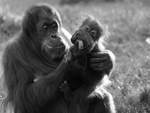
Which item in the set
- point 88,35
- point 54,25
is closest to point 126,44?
point 54,25

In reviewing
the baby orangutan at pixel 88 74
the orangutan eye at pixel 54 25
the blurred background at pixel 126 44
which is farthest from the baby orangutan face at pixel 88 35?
the blurred background at pixel 126 44

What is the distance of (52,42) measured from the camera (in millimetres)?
5543

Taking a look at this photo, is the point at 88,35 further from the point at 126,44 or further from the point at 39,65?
the point at 126,44

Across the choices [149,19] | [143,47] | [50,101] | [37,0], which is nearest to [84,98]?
[50,101]

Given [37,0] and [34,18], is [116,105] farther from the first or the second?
[37,0]

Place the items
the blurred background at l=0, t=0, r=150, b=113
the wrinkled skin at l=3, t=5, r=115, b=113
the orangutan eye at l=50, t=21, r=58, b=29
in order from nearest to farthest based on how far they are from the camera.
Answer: the wrinkled skin at l=3, t=5, r=115, b=113 → the orangutan eye at l=50, t=21, r=58, b=29 → the blurred background at l=0, t=0, r=150, b=113

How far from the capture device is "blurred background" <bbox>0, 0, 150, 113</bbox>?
6.77 meters

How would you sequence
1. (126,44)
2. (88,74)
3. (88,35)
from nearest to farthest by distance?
1. (88,35)
2. (88,74)
3. (126,44)

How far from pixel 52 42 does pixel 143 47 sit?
411 cm

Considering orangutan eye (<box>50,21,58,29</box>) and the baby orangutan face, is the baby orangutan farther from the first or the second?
orangutan eye (<box>50,21,58,29</box>)

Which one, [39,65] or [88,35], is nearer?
[88,35]

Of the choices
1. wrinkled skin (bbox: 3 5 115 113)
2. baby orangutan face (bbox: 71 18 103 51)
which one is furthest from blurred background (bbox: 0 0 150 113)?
baby orangutan face (bbox: 71 18 103 51)

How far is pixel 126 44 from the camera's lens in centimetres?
962

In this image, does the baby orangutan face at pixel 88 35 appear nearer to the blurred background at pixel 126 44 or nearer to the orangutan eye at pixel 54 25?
the orangutan eye at pixel 54 25
